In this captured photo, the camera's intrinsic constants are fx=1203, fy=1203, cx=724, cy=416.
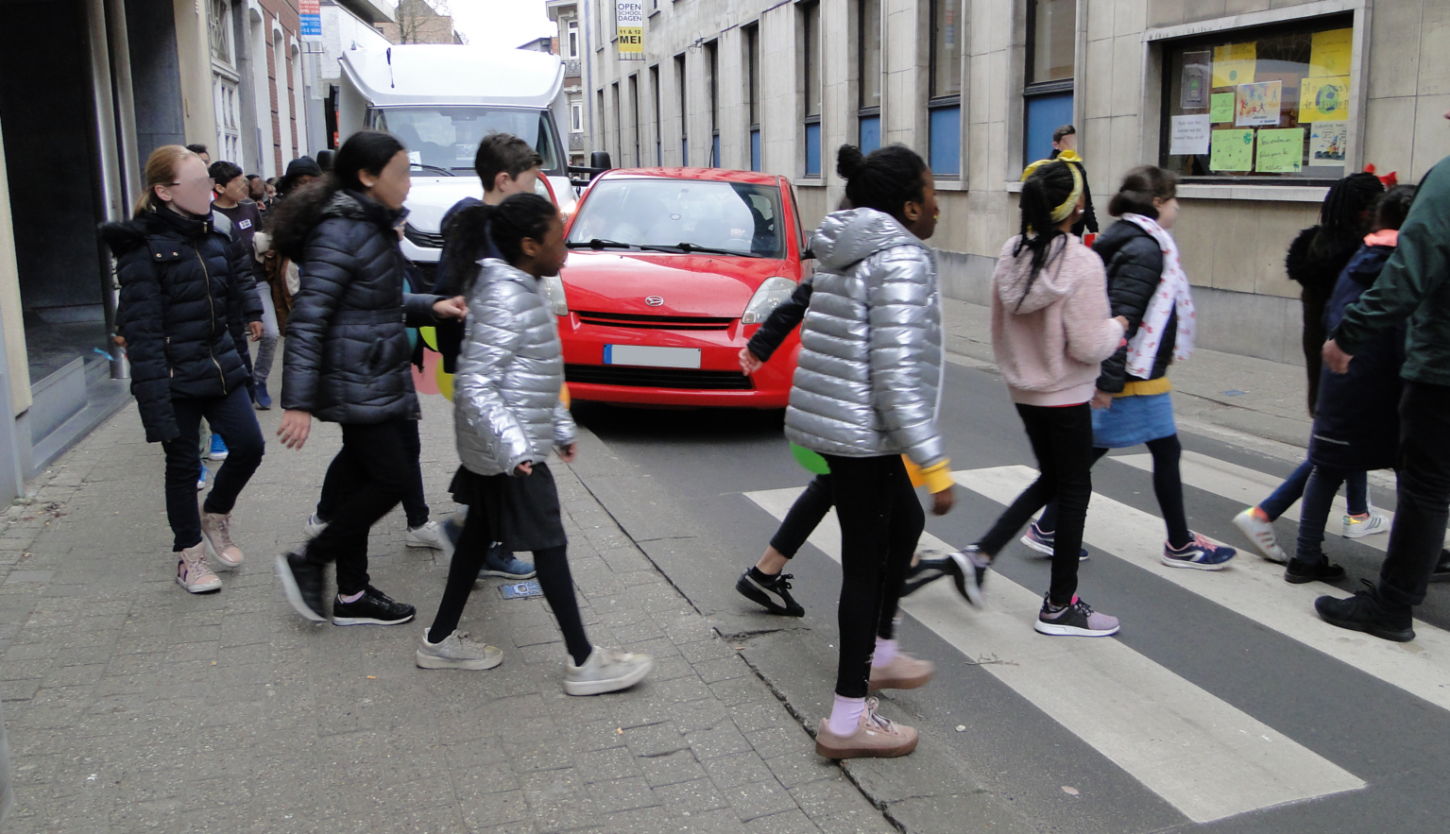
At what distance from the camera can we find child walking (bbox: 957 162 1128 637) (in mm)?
4098

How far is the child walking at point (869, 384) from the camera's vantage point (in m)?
3.08

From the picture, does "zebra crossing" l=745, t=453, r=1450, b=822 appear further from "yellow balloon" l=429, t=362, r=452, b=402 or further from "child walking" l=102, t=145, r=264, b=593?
"child walking" l=102, t=145, r=264, b=593

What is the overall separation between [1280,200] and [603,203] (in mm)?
5904

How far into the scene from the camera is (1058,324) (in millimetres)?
4180

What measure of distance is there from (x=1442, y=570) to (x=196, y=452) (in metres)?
5.11

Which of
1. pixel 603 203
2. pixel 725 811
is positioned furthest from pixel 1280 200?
pixel 725 811

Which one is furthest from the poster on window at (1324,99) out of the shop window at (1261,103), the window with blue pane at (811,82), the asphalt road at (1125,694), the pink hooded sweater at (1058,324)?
the window with blue pane at (811,82)

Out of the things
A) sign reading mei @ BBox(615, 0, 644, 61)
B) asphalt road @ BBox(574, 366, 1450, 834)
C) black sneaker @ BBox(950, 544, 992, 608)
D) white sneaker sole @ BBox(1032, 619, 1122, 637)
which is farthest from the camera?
sign reading mei @ BBox(615, 0, 644, 61)

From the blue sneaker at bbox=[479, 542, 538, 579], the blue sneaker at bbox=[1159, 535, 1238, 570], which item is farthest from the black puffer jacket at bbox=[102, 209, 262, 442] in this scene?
the blue sneaker at bbox=[1159, 535, 1238, 570]

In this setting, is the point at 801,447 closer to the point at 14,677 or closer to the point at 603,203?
the point at 14,677

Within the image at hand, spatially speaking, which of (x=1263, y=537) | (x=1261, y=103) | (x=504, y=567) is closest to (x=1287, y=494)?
(x=1263, y=537)

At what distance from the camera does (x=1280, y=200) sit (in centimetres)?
1042

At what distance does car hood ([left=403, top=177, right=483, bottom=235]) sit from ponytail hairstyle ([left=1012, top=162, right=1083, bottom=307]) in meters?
8.48

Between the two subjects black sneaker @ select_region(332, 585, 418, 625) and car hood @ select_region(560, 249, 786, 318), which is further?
car hood @ select_region(560, 249, 786, 318)
